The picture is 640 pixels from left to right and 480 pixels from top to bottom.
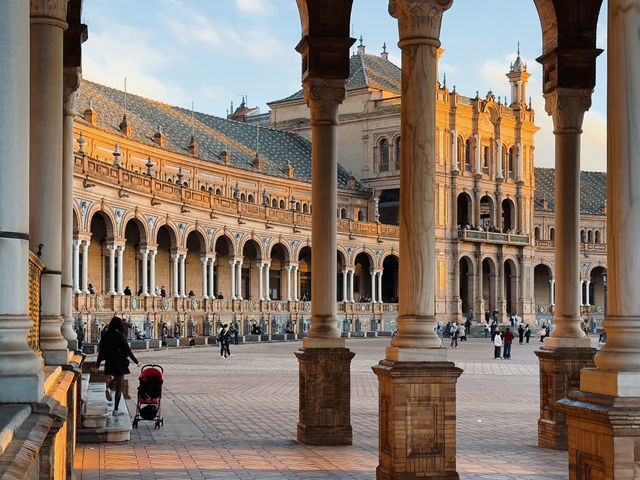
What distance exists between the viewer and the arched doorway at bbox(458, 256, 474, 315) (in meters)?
86.8

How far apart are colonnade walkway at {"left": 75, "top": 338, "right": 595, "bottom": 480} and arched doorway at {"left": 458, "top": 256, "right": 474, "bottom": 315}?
58592 mm

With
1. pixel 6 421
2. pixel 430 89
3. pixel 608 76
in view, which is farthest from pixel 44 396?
pixel 430 89

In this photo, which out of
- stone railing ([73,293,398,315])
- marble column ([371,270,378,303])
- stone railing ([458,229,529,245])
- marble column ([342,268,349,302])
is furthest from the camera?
stone railing ([458,229,529,245])

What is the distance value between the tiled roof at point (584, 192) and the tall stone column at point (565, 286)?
84.0 meters

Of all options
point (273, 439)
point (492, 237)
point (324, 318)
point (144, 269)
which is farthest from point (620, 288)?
point (492, 237)

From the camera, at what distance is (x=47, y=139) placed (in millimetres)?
10570

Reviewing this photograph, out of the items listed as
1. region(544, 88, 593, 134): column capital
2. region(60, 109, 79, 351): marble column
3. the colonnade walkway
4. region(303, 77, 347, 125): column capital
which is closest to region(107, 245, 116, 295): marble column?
the colonnade walkway

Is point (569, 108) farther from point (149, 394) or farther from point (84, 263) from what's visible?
point (84, 263)

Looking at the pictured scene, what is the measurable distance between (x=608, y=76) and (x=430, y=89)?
3.18m

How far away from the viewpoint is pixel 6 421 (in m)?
5.05

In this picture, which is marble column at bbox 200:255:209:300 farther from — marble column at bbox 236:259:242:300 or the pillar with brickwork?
the pillar with brickwork

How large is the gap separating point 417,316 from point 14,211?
5.57m

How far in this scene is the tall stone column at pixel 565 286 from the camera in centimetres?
1416

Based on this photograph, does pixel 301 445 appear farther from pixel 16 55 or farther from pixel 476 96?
pixel 476 96
